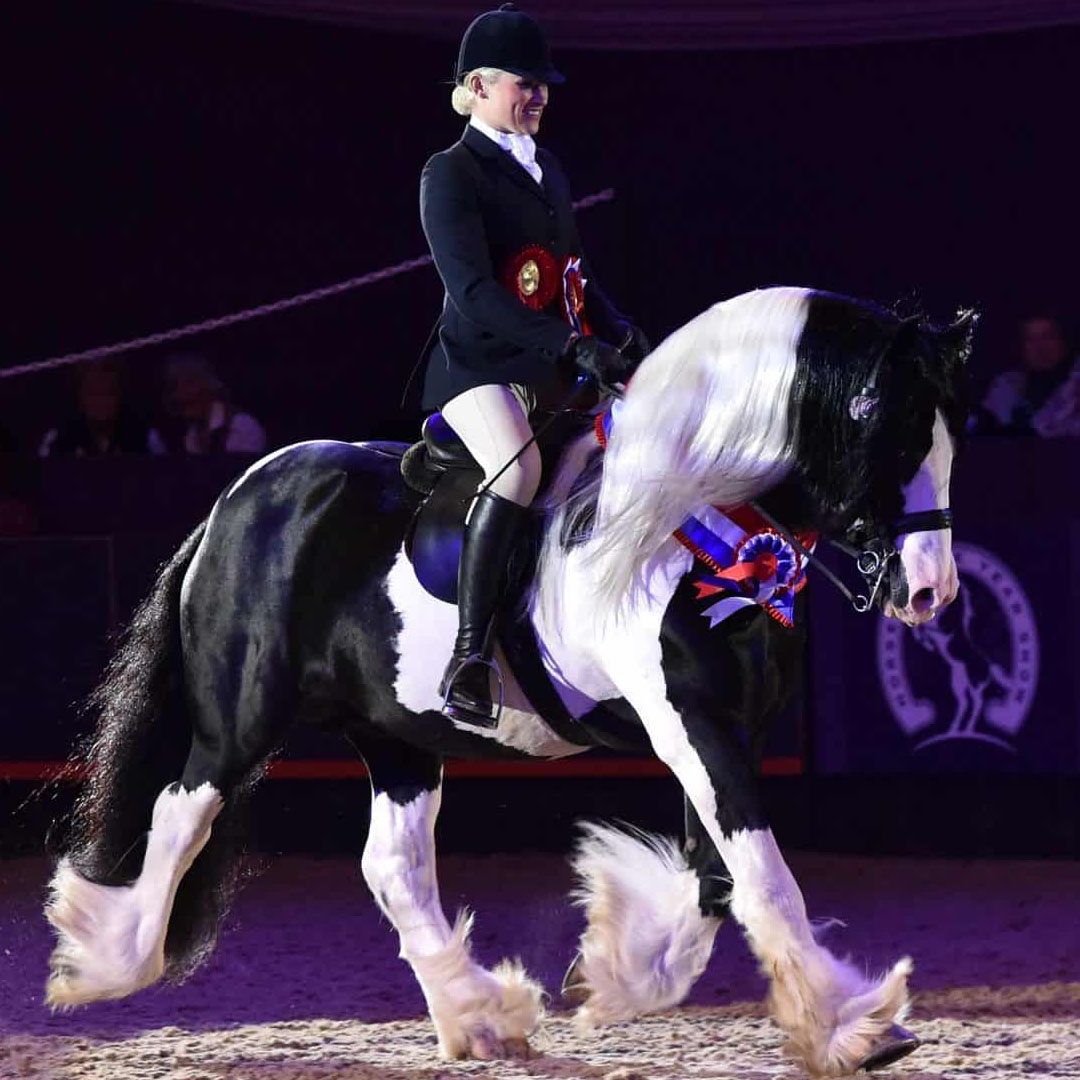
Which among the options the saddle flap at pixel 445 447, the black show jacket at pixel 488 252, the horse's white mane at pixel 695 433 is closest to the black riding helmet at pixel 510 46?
the black show jacket at pixel 488 252

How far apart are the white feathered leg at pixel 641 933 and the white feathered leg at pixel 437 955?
0.71ft

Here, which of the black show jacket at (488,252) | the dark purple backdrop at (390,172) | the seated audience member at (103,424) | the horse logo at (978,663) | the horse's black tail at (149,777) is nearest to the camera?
the black show jacket at (488,252)

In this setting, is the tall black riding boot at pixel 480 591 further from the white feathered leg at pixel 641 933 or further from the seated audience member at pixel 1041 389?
the seated audience member at pixel 1041 389

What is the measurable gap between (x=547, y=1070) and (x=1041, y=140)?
22.6 feet

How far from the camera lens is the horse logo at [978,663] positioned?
6969mm

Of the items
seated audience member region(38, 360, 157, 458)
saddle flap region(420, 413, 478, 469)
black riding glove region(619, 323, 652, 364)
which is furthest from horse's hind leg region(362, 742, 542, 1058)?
seated audience member region(38, 360, 157, 458)

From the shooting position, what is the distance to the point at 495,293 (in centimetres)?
419

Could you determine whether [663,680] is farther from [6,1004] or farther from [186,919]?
[6,1004]

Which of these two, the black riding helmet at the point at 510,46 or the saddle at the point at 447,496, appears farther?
the saddle at the point at 447,496

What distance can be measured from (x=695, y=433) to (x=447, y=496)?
726 mm

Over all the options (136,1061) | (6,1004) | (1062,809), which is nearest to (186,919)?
(136,1061)

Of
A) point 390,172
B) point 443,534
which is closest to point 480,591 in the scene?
point 443,534

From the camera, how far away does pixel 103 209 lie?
10.1m

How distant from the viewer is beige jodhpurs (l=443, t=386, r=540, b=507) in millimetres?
4297
